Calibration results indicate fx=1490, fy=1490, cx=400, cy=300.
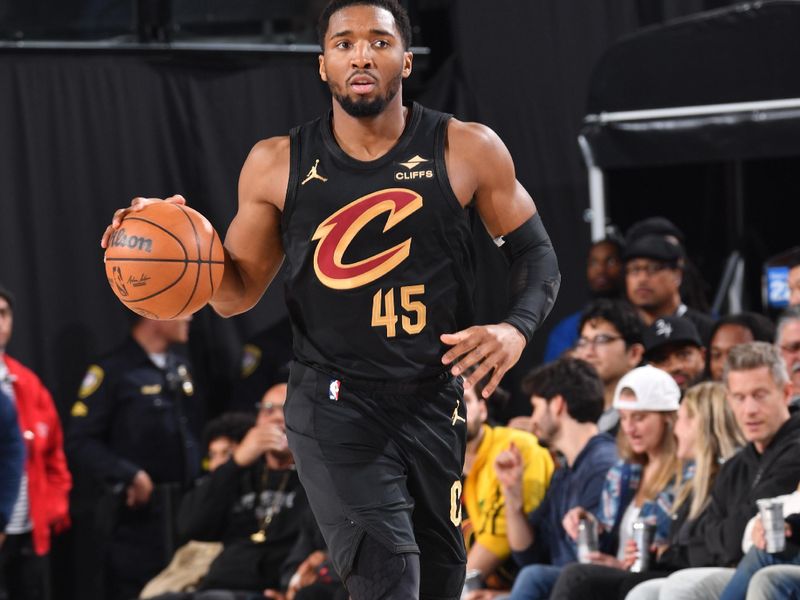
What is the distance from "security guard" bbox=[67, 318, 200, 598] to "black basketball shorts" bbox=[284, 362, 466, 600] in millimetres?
4839

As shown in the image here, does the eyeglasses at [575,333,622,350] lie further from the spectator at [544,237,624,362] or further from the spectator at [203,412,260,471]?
the spectator at [203,412,260,471]

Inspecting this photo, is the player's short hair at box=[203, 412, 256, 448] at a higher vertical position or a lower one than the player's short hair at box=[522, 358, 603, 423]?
lower

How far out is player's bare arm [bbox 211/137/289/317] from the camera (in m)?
4.29

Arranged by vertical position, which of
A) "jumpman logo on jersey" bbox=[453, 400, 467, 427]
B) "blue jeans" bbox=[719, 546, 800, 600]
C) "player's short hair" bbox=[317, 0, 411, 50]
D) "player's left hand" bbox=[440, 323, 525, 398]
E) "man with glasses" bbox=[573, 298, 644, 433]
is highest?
"player's short hair" bbox=[317, 0, 411, 50]

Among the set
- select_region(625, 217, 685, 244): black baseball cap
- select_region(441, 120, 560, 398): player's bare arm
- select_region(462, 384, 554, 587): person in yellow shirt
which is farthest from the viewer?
select_region(625, 217, 685, 244): black baseball cap

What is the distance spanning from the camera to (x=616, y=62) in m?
9.02

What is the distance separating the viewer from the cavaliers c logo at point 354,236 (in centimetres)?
416

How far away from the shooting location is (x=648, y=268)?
8.13 meters

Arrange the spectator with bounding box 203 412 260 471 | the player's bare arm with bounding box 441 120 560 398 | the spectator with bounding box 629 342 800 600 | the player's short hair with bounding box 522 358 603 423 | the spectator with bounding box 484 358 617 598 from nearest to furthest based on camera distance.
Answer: the player's bare arm with bounding box 441 120 560 398 < the spectator with bounding box 629 342 800 600 < the spectator with bounding box 484 358 617 598 < the player's short hair with bounding box 522 358 603 423 < the spectator with bounding box 203 412 260 471

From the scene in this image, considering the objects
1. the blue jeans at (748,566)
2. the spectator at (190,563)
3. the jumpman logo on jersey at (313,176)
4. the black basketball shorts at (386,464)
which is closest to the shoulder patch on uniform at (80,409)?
the spectator at (190,563)

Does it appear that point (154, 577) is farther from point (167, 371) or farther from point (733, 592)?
point (733, 592)

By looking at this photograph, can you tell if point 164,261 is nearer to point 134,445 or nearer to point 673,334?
point 673,334

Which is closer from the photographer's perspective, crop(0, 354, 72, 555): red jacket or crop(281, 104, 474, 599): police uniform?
crop(281, 104, 474, 599): police uniform

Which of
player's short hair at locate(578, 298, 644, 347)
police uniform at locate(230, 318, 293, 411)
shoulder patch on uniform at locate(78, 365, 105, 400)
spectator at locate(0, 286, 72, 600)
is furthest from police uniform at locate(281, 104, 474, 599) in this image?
police uniform at locate(230, 318, 293, 411)
